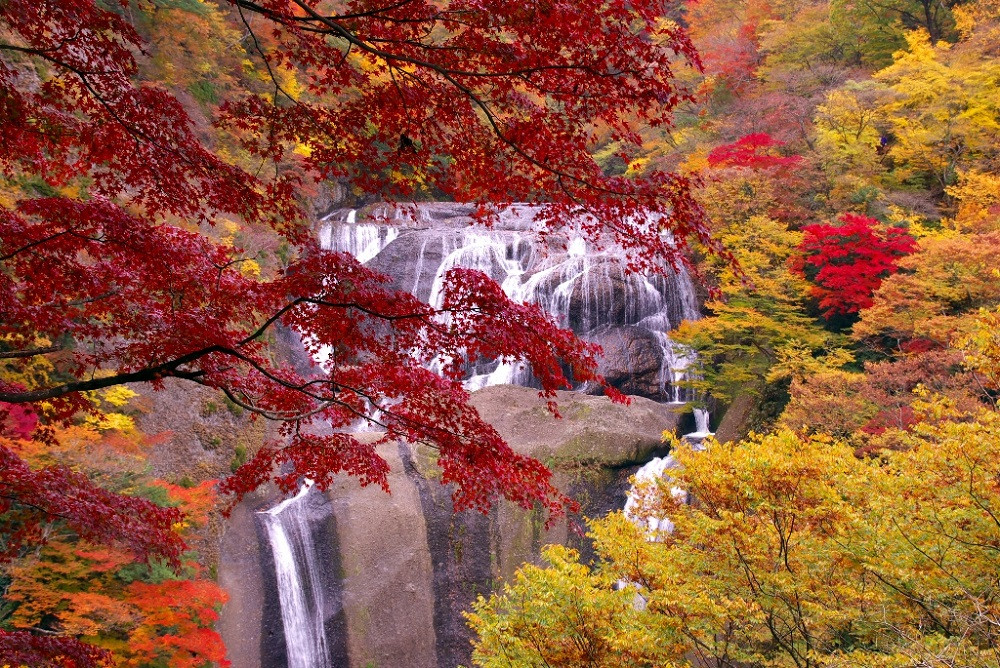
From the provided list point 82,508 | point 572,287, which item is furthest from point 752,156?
point 82,508

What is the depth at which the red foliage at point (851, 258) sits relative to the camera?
12.5 meters

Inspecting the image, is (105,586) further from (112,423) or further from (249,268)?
(249,268)

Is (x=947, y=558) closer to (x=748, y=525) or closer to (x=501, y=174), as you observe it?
(x=748, y=525)

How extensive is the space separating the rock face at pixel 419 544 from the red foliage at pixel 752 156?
6.96m

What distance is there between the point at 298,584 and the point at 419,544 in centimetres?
227


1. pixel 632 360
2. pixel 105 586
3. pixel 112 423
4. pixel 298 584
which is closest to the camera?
pixel 105 586

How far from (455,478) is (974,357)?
4.13 metres

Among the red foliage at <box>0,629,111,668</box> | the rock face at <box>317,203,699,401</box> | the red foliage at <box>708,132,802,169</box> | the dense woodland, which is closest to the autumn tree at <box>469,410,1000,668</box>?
the dense woodland

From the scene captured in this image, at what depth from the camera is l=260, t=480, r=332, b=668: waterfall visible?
1123cm

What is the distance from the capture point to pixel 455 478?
4.09m

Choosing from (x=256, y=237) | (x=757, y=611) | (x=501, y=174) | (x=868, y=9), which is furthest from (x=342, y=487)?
(x=868, y=9)

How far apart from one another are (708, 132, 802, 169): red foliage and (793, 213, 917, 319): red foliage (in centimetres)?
308

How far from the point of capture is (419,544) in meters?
12.4

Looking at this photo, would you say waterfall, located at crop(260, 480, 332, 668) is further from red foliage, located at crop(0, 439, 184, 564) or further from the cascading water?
red foliage, located at crop(0, 439, 184, 564)
